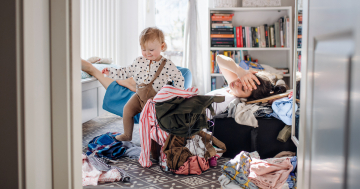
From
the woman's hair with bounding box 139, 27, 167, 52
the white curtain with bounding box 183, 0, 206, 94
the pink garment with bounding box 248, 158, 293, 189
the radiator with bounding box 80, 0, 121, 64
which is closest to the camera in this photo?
the pink garment with bounding box 248, 158, 293, 189

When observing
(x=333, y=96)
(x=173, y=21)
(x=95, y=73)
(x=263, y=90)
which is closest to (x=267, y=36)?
(x=173, y=21)

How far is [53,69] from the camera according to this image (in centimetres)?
75

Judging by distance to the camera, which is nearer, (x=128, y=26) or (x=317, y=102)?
(x=317, y=102)

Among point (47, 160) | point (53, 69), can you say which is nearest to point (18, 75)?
point (53, 69)

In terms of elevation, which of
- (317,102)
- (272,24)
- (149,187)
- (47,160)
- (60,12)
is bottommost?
(149,187)

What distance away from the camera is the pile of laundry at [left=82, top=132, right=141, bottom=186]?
5.32 ft

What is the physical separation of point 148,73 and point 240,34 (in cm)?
207

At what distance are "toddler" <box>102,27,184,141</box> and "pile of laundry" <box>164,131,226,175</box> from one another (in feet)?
1.54

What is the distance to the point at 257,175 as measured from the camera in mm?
1533

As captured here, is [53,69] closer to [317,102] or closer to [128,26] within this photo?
[317,102]

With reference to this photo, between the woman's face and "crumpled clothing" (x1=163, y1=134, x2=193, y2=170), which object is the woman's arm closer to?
the woman's face

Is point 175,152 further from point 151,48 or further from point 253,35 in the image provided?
point 253,35

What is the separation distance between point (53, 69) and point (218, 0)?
341 cm

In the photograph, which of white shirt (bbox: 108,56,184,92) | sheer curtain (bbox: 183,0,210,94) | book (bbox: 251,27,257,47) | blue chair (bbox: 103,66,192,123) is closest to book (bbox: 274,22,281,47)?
book (bbox: 251,27,257,47)
